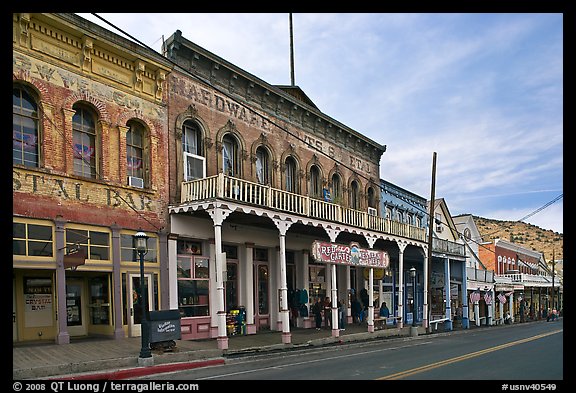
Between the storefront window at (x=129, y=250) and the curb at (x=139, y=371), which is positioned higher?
the storefront window at (x=129, y=250)

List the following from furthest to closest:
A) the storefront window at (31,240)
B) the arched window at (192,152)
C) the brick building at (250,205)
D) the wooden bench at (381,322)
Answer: the wooden bench at (381,322) → the arched window at (192,152) → the brick building at (250,205) → the storefront window at (31,240)

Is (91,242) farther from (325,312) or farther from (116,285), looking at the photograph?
(325,312)

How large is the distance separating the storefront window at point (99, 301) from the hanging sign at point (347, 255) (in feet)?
24.1

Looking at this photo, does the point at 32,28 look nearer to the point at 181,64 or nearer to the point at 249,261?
the point at 181,64

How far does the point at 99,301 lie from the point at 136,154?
4767 millimetres

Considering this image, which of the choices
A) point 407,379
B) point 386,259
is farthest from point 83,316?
point 386,259

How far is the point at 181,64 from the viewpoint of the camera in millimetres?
20391

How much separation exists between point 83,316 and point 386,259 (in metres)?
14.2

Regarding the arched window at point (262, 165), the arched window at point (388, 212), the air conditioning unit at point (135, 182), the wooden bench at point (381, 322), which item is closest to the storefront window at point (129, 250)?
the air conditioning unit at point (135, 182)

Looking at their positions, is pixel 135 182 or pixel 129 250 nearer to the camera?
pixel 129 250

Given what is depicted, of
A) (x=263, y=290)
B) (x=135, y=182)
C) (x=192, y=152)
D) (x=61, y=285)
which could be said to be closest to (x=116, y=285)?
(x=61, y=285)

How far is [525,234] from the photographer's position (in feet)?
341

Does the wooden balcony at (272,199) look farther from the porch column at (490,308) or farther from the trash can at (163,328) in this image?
the porch column at (490,308)

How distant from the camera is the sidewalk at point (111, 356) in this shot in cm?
1234
